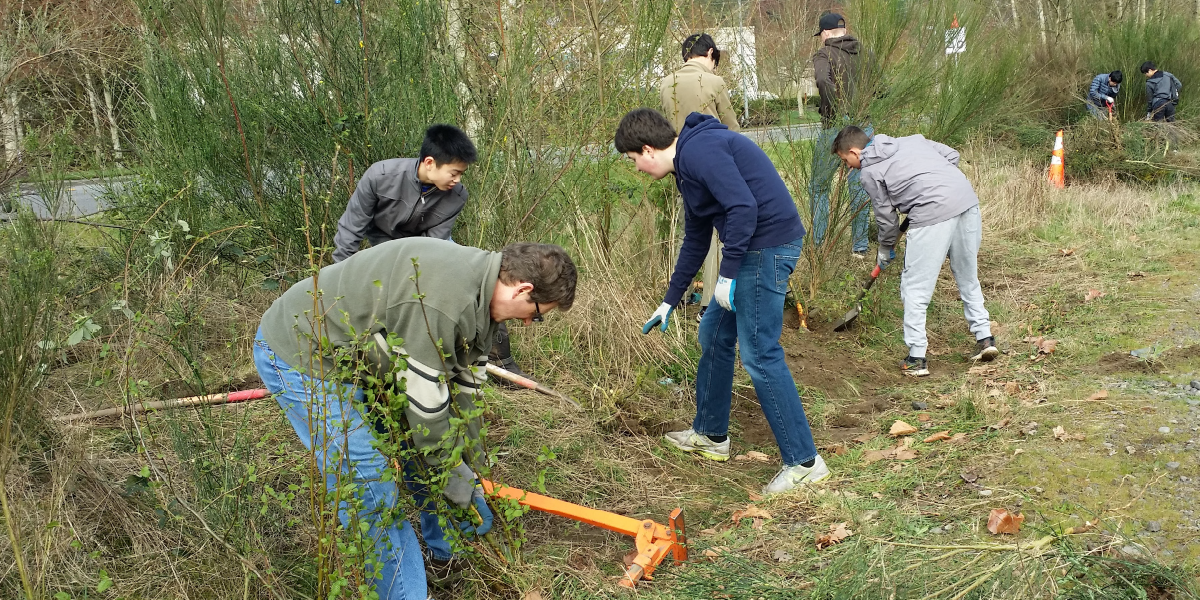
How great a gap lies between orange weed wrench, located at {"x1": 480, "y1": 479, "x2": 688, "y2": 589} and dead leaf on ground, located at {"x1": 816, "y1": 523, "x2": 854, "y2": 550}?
1.65ft

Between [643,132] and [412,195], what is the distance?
135 centimetres

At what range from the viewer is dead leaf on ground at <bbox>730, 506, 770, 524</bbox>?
12.0 feet

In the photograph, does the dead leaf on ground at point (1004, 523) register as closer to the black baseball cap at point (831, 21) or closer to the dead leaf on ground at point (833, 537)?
the dead leaf on ground at point (833, 537)

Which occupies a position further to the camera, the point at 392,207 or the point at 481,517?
the point at 392,207

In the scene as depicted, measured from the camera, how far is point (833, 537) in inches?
129

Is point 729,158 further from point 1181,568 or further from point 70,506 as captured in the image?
point 70,506

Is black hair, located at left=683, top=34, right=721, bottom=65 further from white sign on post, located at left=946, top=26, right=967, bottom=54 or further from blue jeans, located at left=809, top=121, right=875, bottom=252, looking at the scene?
white sign on post, located at left=946, top=26, right=967, bottom=54

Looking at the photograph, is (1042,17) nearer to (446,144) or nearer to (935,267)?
(935,267)

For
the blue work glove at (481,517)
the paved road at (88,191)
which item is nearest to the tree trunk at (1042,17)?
the paved road at (88,191)

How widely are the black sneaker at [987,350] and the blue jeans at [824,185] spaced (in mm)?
1279

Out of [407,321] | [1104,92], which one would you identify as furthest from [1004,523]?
[1104,92]

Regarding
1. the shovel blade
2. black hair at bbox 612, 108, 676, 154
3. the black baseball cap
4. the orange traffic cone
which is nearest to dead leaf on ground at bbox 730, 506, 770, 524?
black hair at bbox 612, 108, 676, 154

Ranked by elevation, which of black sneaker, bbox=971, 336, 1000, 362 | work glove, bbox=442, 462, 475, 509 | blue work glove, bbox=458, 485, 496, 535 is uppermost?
work glove, bbox=442, 462, 475, 509

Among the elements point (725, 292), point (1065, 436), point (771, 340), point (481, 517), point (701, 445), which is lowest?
point (701, 445)
